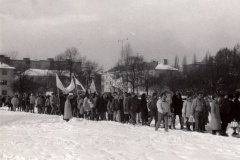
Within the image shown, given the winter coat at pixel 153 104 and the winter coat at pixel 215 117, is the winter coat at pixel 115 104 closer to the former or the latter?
the winter coat at pixel 153 104

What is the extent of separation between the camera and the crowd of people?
56.0 feet

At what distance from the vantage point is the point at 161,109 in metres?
17.4

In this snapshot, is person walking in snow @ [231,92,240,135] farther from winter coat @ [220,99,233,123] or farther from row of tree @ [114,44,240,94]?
row of tree @ [114,44,240,94]

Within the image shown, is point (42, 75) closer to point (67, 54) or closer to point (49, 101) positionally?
point (67, 54)

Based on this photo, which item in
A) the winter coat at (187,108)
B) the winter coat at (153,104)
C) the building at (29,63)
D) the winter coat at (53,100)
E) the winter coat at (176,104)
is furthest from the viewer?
the building at (29,63)

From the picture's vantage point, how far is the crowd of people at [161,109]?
56.0 feet

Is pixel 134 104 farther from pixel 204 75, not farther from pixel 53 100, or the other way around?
pixel 204 75

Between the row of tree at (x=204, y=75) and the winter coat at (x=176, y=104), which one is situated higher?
the row of tree at (x=204, y=75)

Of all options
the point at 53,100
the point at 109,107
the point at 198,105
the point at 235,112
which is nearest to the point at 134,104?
the point at 109,107

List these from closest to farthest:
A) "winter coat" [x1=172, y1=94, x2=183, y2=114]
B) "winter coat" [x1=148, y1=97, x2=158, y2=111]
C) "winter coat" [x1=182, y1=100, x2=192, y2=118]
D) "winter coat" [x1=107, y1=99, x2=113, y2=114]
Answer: "winter coat" [x1=182, y1=100, x2=192, y2=118] → "winter coat" [x1=172, y1=94, x2=183, y2=114] → "winter coat" [x1=148, y1=97, x2=158, y2=111] → "winter coat" [x1=107, y1=99, x2=113, y2=114]

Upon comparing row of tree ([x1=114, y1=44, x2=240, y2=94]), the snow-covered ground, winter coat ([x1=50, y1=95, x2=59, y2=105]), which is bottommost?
the snow-covered ground

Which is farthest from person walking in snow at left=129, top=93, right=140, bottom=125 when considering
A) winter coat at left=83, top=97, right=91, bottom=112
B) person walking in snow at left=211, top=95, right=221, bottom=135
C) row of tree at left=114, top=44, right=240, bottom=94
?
row of tree at left=114, top=44, right=240, bottom=94

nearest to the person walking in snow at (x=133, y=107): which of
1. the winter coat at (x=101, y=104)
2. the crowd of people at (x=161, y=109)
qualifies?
the crowd of people at (x=161, y=109)

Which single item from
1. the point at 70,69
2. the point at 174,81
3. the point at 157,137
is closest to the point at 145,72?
the point at 174,81
